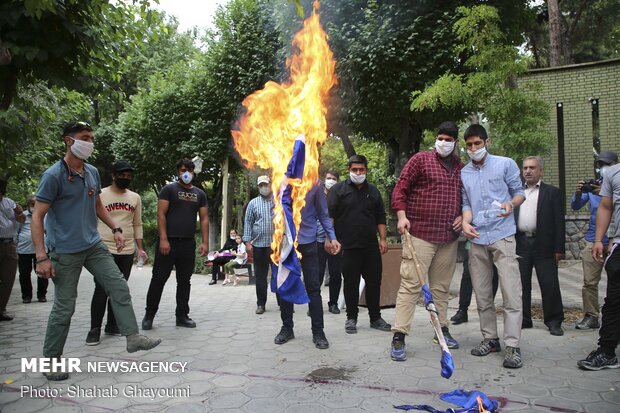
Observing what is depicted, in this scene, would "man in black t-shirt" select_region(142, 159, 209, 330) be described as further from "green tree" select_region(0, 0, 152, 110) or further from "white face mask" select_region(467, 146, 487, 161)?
"white face mask" select_region(467, 146, 487, 161)

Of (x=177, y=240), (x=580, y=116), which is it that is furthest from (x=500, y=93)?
(x=580, y=116)

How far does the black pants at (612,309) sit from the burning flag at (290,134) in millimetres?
3083

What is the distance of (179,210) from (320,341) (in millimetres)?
2612

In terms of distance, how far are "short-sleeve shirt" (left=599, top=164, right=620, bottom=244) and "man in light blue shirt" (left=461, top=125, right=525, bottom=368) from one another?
768mm

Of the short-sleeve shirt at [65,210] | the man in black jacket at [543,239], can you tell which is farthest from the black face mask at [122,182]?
the man in black jacket at [543,239]

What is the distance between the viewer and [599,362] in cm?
411

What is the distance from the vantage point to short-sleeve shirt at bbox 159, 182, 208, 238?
20.0 ft

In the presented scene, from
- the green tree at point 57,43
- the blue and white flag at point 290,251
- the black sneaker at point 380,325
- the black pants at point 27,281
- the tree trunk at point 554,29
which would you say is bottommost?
the black sneaker at point 380,325

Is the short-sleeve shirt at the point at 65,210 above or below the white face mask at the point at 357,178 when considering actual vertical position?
below

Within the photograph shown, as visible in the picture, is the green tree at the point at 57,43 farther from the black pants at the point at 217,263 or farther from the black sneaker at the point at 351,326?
the black pants at the point at 217,263

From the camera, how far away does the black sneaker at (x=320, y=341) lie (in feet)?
16.4

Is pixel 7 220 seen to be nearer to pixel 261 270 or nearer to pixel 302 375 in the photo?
pixel 261 270

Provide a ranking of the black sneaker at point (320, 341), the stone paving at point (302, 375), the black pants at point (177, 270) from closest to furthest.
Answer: the stone paving at point (302, 375) < the black sneaker at point (320, 341) < the black pants at point (177, 270)

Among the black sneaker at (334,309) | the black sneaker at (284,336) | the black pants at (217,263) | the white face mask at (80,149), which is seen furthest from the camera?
the black pants at (217,263)
